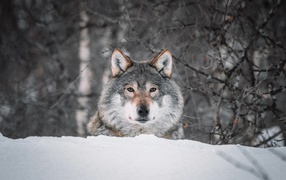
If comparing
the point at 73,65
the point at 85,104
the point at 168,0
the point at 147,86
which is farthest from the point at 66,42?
the point at 147,86

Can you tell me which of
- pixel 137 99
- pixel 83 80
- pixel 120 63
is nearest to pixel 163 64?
pixel 120 63

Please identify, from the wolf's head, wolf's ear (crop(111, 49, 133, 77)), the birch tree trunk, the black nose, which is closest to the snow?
the black nose

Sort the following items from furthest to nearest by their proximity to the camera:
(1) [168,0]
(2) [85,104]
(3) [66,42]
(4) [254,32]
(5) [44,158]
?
(3) [66,42]
(2) [85,104]
(1) [168,0]
(4) [254,32]
(5) [44,158]

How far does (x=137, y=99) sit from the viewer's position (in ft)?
15.1

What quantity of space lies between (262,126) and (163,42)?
2.32m

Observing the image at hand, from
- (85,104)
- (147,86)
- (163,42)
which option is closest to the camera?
(147,86)

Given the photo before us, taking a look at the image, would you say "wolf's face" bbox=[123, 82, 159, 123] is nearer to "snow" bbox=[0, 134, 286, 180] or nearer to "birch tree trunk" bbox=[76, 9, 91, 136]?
"snow" bbox=[0, 134, 286, 180]

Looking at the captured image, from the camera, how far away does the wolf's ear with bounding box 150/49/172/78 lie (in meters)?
5.00

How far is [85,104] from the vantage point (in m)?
9.48

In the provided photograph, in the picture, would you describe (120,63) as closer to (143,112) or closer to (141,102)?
(141,102)

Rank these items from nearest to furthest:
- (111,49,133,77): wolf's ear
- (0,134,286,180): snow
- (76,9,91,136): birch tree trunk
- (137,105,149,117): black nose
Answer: (0,134,286,180): snow < (137,105,149,117): black nose < (111,49,133,77): wolf's ear < (76,9,91,136): birch tree trunk

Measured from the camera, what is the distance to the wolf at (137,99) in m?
4.75

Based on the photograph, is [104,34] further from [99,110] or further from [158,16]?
[99,110]

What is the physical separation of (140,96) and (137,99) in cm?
8
